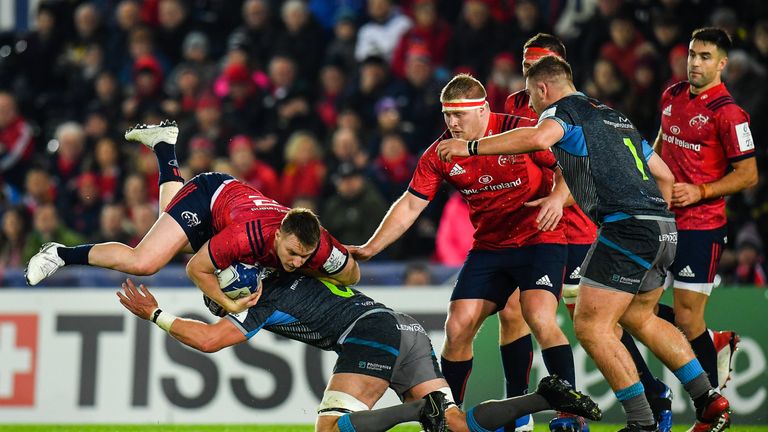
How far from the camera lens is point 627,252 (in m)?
7.98

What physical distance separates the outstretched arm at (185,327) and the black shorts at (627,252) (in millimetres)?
2387

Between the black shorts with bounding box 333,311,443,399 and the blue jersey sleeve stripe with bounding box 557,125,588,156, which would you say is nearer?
the blue jersey sleeve stripe with bounding box 557,125,588,156

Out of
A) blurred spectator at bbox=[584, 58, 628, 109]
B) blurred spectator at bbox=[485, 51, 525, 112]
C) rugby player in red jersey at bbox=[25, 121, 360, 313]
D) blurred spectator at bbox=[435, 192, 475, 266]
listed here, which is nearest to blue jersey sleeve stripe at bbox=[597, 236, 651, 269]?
rugby player in red jersey at bbox=[25, 121, 360, 313]

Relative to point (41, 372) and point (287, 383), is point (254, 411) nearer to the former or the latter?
point (287, 383)

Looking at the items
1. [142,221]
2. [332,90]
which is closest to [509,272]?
[142,221]

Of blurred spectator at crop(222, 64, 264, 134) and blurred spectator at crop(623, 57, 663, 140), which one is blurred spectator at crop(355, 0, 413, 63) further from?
Answer: blurred spectator at crop(623, 57, 663, 140)

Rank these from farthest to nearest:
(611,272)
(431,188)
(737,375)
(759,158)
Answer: (759,158), (737,375), (431,188), (611,272)

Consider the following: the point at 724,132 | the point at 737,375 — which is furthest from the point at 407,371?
the point at 737,375

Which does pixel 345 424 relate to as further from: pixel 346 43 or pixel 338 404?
pixel 346 43

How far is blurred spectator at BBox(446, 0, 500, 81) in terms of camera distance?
14945mm

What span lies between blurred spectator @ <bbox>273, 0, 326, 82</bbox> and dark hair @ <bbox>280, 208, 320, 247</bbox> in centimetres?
823

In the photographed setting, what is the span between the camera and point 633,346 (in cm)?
939

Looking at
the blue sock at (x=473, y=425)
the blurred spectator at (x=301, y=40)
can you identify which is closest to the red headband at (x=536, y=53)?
the blue sock at (x=473, y=425)

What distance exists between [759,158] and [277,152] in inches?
225
